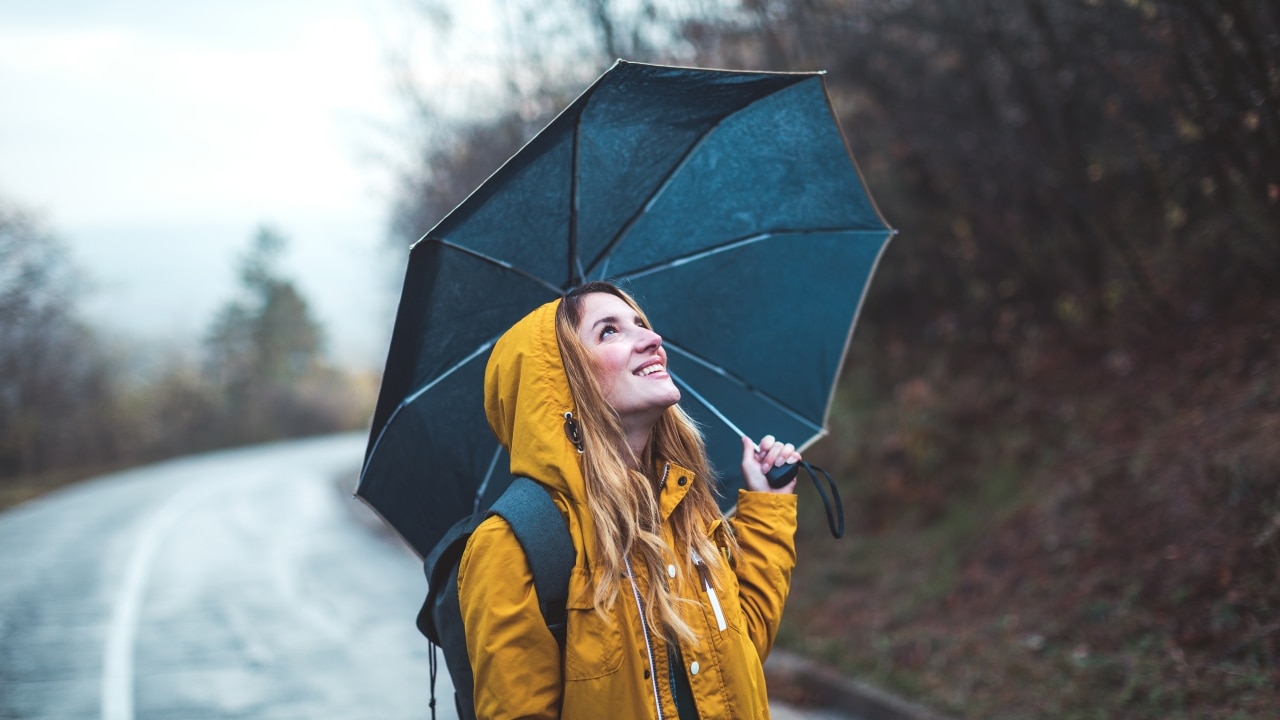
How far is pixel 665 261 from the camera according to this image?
3.61 meters

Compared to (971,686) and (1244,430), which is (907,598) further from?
(1244,430)

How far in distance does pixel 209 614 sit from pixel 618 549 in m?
9.22

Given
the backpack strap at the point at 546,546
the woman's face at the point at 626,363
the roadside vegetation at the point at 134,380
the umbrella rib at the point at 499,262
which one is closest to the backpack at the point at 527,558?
the backpack strap at the point at 546,546

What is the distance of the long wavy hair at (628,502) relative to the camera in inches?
95.7

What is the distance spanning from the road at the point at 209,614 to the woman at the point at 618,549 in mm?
4165

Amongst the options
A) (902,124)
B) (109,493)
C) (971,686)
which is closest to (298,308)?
(109,493)

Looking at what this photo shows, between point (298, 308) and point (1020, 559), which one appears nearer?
point (1020, 559)

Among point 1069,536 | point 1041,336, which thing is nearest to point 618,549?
point 1069,536

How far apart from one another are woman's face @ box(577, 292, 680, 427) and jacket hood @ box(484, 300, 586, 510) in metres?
0.12

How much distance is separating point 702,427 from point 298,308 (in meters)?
52.1

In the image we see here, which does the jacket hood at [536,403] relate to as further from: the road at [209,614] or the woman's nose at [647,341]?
the road at [209,614]

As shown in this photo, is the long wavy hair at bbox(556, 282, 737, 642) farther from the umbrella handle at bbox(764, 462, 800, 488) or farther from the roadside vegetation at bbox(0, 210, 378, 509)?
the roadside vegetation at bbox(0, 210, 378, 509)

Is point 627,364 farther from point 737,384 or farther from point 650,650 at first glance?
point 737,384

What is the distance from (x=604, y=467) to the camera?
2549 millimetres
